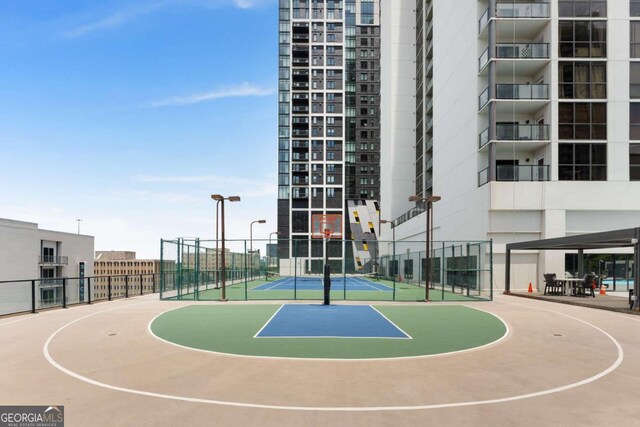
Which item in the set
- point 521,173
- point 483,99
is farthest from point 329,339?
point 483,99

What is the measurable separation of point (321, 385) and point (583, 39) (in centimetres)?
3347

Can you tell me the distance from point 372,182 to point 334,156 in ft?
38.0

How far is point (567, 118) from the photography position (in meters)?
30.3

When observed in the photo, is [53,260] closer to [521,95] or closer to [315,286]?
[315,286]

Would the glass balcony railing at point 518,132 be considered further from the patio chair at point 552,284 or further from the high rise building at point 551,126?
the patio chair at point 552,284

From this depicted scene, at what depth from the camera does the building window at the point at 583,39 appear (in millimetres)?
30453

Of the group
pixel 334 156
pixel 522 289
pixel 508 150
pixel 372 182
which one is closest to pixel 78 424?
pixel 522 289

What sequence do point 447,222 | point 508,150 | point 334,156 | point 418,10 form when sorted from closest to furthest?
point 508,150 → point 447,222 → point 418,10 → point 334,156

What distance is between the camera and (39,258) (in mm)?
59312

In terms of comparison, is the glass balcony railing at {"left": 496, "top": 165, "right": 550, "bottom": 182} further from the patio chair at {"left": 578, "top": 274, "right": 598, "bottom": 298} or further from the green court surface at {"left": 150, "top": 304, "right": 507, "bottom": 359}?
the green court surface at {"left": 150, "top": 304, "right": 507, "bottom": 359}

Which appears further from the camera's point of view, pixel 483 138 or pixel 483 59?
pixel 483 59

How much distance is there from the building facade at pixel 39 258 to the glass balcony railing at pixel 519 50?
1787 inches

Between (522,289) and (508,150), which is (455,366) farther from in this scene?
(508,150)

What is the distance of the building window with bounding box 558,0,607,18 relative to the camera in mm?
30547
